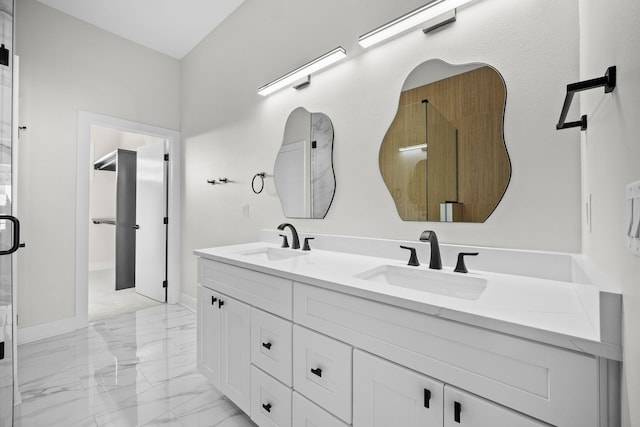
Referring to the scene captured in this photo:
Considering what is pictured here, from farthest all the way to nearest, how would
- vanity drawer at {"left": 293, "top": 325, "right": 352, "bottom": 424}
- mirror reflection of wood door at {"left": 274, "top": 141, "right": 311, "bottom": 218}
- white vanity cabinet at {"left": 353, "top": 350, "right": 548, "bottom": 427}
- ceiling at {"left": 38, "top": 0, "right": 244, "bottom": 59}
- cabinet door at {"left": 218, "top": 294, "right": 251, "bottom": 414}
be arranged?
ceiling at {"left": 38, "top": 0, "right": 244, "bottom": 59}, mirror reflection of wood door at {"left": 274, "top": 141, "right": 311, "bottom": 218}, cabinet door at {"left": 218, "top": 294, "right": 251, "bottom": 414}, vanity drawer at {"left": 293, "top": 325, "right": 352, "bottom": 424}, white vanity cabinet at {"left": 353, "top": 350, "right": 548, "bottom": 427}

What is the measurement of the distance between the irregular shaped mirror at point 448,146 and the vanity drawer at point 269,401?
3.27 ft

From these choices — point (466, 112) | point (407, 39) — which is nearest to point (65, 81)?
point (407, 39)

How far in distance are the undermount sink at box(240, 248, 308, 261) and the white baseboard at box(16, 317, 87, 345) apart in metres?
2.22

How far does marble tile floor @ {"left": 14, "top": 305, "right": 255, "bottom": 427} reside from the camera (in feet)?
5.24

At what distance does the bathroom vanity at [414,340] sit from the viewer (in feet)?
2.03

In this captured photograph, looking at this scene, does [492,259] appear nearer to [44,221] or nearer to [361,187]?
[361,187]

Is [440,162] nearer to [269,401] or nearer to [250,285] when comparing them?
[250,285]

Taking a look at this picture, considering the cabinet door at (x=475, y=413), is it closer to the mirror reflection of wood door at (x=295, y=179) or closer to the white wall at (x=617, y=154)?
the white wall at (x=617, y=154)

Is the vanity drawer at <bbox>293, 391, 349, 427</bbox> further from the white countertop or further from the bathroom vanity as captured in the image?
the white countertop

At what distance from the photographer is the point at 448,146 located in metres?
1.36

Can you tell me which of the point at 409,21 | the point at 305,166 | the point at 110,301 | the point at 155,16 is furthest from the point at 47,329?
the point at 409,21

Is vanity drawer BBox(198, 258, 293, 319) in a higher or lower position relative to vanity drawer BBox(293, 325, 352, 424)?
higher

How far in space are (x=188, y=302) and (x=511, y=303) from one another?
3328mm

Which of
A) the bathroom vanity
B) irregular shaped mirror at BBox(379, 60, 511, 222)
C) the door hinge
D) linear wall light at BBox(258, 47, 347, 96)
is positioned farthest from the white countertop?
Answer: the door hinge
